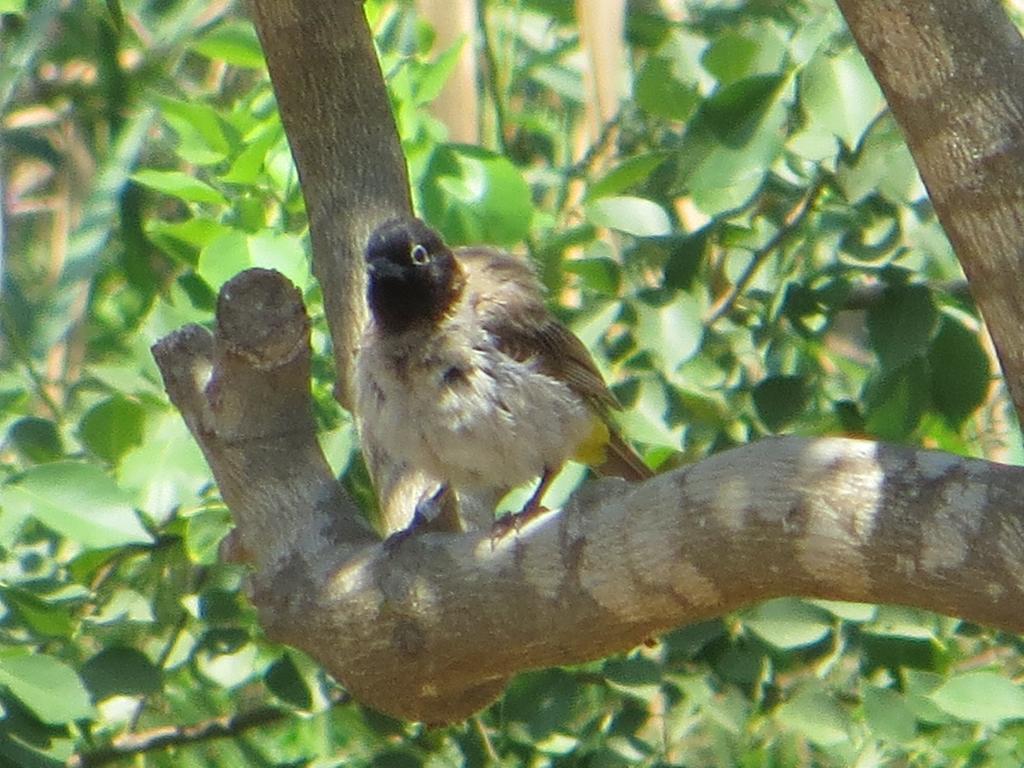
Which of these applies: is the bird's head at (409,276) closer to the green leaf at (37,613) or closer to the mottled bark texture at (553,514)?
the mottled bark texture at (553,514)

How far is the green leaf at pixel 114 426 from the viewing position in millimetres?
3400

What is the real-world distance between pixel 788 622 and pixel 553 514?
1021 mm

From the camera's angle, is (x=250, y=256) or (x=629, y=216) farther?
(x=629, y=216)

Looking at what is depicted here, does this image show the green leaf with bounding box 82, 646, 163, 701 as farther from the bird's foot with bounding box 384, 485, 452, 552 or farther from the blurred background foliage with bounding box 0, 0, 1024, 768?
the bird's foot with bounding box 384, 485, 452, 552

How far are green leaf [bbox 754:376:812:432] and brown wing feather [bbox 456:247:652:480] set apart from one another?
27 cm

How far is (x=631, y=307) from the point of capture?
11.3 ft

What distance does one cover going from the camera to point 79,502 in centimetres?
303

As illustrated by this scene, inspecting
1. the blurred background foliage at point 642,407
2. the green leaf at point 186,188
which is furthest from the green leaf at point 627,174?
the green leaf at point 186,188

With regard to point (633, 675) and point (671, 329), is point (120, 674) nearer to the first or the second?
point (633, 675)

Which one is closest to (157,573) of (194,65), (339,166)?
(339,166)

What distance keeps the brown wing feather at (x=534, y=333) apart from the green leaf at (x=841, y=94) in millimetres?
665

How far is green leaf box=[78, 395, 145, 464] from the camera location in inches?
134

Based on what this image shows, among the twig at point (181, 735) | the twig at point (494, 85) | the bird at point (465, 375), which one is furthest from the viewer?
the twig at point (494, 85)

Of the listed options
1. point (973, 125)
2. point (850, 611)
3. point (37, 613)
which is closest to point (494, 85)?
point (850, 611)
